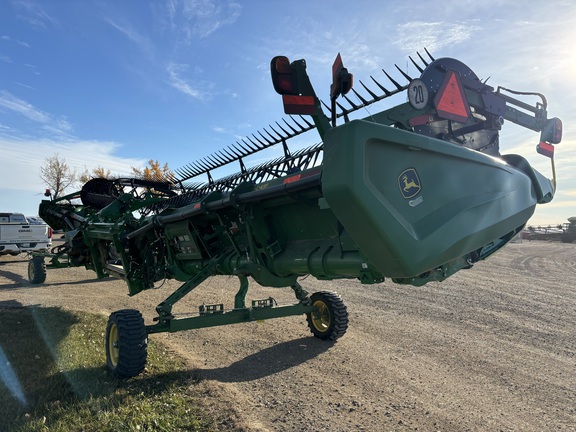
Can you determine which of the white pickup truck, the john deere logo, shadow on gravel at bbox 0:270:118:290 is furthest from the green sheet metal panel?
the white pickup truck

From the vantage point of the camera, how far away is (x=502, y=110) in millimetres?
3938

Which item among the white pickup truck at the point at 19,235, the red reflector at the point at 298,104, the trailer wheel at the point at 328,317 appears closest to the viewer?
the red reflector at the point at 298,104

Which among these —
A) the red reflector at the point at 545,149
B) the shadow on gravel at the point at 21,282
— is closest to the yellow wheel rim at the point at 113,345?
the red reflector at the point at 545,149

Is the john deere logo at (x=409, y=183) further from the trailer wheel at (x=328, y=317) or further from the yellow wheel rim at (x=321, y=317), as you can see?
the yellow wheel rim at (x=321, y=317)

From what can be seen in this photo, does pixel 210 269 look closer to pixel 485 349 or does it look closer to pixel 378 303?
pixel 485 349

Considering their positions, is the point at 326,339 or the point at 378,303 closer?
the point at 326,339

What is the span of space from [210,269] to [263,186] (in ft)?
5.51

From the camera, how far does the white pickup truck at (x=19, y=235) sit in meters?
15.7

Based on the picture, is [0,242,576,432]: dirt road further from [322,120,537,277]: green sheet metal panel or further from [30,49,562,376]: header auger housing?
[322,120,537,277]: green sheet metal panel

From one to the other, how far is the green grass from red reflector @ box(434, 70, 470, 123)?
124 inches

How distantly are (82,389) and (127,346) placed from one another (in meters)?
0.55

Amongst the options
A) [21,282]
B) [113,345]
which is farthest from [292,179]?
[21,282]

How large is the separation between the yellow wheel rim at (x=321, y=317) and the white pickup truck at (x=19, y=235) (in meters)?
13.3

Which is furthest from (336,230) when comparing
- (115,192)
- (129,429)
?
(115,192)
